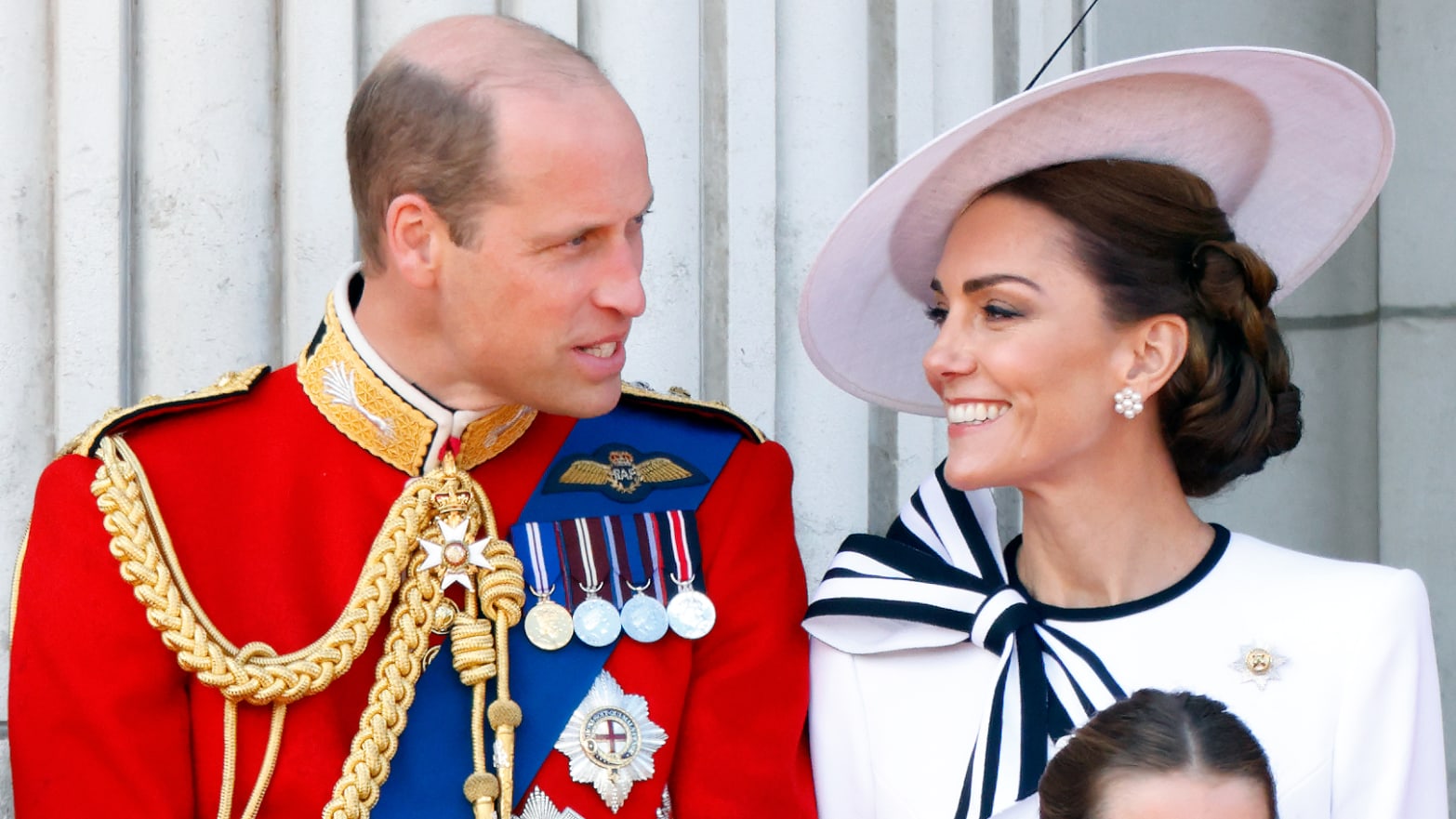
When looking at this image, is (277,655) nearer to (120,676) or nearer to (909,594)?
(120,676)

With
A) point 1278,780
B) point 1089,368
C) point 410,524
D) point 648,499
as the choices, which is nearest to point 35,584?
point 410,524

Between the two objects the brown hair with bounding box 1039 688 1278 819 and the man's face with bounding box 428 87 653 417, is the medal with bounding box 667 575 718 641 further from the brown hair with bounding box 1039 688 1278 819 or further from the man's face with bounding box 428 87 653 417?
the brown hair with bounding box 1039 688 1278 819

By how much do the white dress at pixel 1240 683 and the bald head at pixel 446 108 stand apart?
80 centimetres

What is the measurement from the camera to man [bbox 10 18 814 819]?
2441 mm

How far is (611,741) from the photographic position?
259 cm

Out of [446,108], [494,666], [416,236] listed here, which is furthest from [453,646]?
[446,108]

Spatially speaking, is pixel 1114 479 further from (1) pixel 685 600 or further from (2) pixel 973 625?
(1) pixel 685 600

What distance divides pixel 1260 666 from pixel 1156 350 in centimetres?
46

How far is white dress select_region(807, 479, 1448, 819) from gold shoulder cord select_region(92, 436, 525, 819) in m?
0.49

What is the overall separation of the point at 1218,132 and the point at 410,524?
4.07 ft

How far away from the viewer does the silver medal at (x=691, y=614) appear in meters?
2.67

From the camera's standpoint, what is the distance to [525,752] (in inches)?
101

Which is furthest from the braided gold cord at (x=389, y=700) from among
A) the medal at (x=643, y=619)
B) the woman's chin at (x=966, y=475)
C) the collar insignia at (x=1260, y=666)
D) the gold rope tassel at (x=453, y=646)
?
the collar insignia at (x=1260, y=666)

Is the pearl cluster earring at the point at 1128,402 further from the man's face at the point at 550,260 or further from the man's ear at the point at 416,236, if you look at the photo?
the man's ear at the point at 416,236
